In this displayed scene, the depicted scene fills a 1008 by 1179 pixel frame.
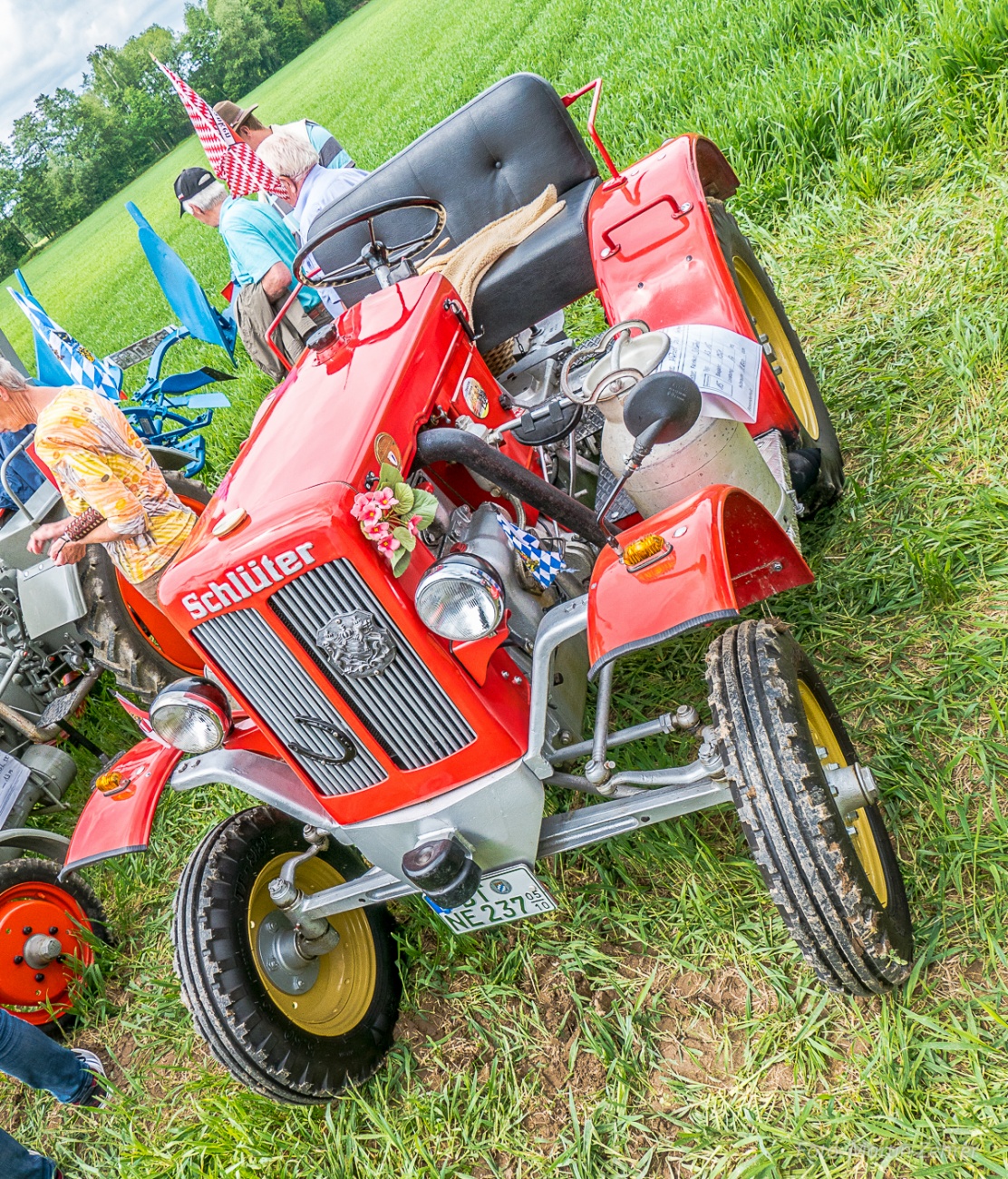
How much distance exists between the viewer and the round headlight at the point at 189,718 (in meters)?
2.23

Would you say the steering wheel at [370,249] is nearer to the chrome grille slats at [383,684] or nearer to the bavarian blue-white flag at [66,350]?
the chrome grille slats at [383,684]

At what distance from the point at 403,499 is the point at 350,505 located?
12 cm

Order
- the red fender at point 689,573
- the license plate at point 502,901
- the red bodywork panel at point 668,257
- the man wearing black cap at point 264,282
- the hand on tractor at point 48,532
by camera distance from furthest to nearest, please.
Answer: the man wearing black cap at point 264,282, the hand on tractor at point 48,532, the red bodywork panel at point 668,257, the license plate at point 502,901, the red fender at point 689,573

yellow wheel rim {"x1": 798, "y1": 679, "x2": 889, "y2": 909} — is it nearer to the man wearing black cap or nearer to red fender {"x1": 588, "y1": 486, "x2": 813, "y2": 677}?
red fender {"x1": 588, "y1": 486, "x2": 813, "y2": 677}

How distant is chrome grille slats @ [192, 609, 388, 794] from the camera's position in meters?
2.10

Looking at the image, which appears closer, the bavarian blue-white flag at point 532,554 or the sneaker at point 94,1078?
the bavarian blue-white flag at point 532,554

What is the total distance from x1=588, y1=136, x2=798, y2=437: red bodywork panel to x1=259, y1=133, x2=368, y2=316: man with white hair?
1875 mm

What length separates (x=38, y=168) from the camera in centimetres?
3769

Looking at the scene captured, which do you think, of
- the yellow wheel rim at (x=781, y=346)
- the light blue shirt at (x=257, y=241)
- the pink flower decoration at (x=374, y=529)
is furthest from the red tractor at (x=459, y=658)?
the light blue shirt at (x=257, y=241)

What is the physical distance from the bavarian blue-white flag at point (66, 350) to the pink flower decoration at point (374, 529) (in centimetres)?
264

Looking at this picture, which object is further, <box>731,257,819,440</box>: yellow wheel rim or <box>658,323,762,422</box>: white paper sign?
<box>731,257,819,440</box>: yellow wheel rim

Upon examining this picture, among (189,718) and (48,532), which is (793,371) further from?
(48,532)

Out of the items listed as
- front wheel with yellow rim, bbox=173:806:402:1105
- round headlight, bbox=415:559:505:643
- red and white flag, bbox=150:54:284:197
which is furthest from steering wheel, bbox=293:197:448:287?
red and white flag, bbox=150:54:284:197

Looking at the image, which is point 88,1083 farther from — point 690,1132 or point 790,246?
point 790,246
